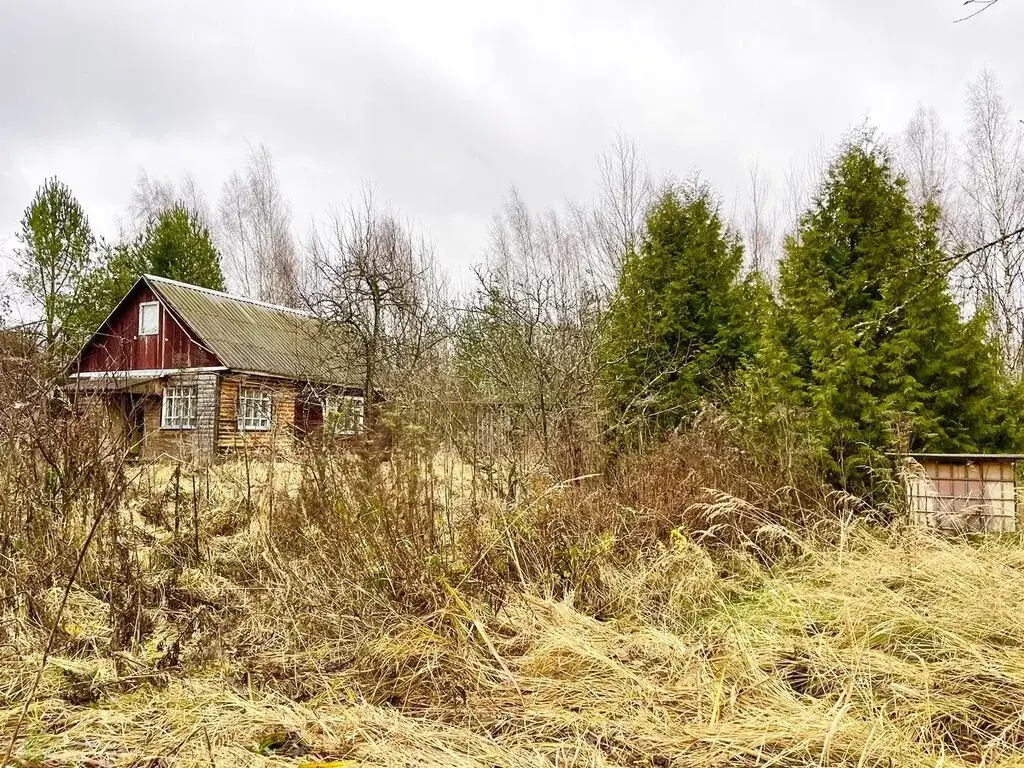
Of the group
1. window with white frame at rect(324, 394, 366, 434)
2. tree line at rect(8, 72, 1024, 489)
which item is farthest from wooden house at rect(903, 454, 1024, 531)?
A: window with white frame at rect(324, 394, 366, 434)

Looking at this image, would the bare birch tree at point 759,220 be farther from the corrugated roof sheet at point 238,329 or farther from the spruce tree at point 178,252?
the spruce tree at point 178,252

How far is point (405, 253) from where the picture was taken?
15383 mm

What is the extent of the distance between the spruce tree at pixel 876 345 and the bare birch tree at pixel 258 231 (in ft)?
77.8

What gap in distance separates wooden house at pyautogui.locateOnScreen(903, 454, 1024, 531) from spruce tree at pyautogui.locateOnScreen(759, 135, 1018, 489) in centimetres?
37

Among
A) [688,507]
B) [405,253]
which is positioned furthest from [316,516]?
[405,253]

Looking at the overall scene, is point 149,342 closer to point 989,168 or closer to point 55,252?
point 55,252

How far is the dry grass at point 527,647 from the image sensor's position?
6.98 feet

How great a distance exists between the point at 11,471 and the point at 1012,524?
21.2 feet

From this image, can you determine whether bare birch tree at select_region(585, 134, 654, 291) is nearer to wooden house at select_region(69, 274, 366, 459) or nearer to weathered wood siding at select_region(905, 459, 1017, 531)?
Result: wooden house at select_region(69, 274, 366, 459)

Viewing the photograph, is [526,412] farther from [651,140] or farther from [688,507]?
[651,140]

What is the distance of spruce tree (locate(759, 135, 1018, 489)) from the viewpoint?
16.3 ft

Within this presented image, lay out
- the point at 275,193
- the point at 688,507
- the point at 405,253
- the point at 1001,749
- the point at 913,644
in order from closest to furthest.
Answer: the point at 1001,749 < the point at 913,644 < the point at 688,507 < the point at 405,253 < the point at 275,193

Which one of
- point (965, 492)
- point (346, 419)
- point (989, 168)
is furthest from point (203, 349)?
point (989, 168)

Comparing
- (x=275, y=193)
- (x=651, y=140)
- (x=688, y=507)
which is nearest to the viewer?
(x=688, y=507)
